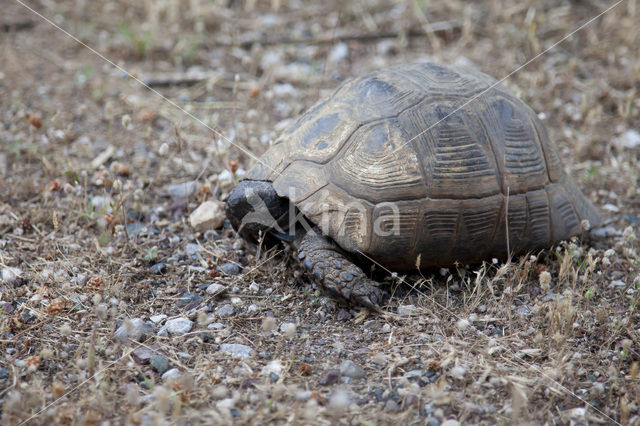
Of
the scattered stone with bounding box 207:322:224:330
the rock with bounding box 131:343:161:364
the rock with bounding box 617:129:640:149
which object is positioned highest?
the rock with bounding box 617:129:640:149

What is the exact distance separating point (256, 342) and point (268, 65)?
362cm

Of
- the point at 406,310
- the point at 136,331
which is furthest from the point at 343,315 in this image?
the point at 136,331

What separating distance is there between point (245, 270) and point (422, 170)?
3.90 ft

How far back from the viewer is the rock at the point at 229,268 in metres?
3.48

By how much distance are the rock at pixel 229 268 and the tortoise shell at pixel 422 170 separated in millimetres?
553

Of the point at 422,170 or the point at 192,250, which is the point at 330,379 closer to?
the point at 422,170

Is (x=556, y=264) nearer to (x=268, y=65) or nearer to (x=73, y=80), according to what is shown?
(x=268, y=65)

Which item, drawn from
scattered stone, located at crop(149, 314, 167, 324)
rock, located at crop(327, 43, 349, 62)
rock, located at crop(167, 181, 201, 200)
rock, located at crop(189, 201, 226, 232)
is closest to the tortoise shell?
rock, located at crop(189, 201, 226, 232)

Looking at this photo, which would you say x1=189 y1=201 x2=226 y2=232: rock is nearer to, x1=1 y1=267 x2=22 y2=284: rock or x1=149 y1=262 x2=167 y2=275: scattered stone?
x1=149 y1=262 x2=167 y2=275: scattered stone

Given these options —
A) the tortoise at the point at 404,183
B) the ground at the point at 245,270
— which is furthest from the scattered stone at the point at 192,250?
the tortoise at the point at 404,183

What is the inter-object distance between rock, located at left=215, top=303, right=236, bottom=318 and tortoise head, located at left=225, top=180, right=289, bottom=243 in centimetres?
50

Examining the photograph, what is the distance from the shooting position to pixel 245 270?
11.4 ft

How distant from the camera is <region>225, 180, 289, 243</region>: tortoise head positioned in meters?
3.36

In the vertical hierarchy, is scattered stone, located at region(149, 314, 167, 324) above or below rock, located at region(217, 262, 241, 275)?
below
